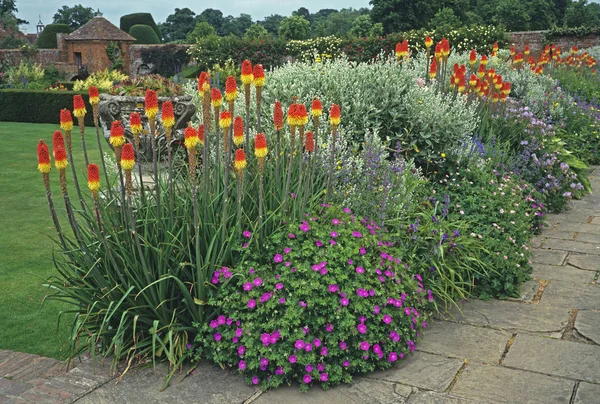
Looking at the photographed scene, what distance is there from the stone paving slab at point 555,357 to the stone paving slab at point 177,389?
144 centimetres

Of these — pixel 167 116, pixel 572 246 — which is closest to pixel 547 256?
pixel 572 246

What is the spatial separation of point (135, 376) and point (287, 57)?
2184 centimetres

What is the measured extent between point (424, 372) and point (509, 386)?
42cm

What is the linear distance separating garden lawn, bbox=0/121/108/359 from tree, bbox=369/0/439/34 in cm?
3356

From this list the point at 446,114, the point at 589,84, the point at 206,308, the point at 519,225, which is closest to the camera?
the point at 206,308

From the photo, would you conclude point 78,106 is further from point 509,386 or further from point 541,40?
point 541,40

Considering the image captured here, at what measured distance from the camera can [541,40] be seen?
23344 millimetres

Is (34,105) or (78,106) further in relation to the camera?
(34,105)

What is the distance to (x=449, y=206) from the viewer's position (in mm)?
4770

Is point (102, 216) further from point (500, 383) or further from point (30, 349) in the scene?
point (500, 383)

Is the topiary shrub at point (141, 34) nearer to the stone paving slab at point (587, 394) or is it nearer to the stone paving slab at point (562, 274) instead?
the stone paving slab at point (562, 274)

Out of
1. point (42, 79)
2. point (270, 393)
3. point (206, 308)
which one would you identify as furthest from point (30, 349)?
point (42, 79)

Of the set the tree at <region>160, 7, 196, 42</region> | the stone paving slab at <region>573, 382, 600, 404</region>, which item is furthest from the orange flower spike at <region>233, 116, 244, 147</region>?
the tree at <region>160, 7, 196, 42</region>

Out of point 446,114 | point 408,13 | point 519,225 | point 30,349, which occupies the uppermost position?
point 408,13
